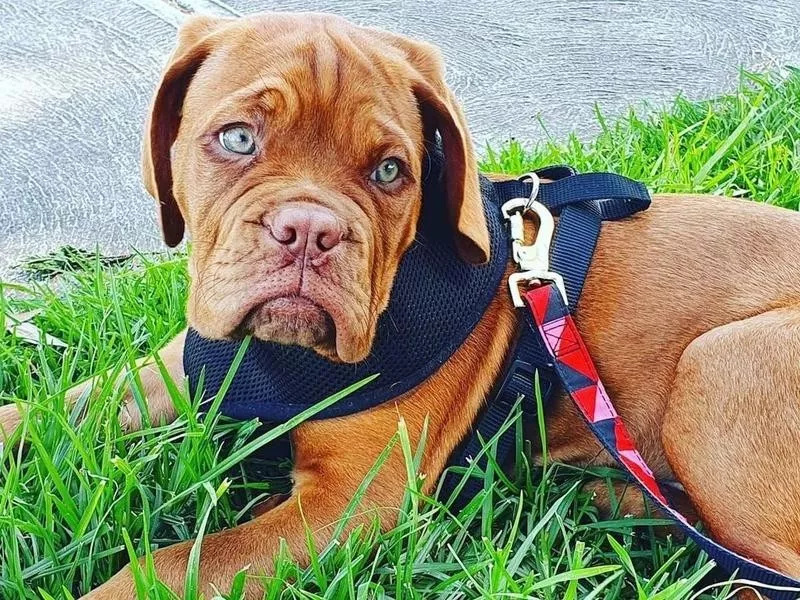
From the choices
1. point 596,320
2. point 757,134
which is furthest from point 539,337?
point 757,134

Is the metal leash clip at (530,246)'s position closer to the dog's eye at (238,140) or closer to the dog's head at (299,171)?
the dog's head at (299,171)

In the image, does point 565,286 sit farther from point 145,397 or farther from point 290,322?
point 145,397

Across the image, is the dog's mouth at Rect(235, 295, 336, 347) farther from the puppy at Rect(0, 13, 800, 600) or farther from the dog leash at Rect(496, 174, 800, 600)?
the dog leash at Rect(496, 174, 800, 600)

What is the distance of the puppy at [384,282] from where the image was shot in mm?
2168

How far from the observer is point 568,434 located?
2.72m

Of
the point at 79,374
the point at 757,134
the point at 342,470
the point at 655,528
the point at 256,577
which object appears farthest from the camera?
the point at 757,134

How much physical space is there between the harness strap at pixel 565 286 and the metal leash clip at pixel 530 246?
42 millimetres

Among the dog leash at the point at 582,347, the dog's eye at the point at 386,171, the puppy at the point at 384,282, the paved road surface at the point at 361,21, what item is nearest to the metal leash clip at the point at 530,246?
the dog leash at the point at 582,347

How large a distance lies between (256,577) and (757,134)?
3.61 metres

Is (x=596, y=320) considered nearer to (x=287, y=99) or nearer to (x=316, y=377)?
(x=316, y=377)

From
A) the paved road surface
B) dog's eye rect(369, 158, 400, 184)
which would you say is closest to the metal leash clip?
dog's eye rect(369, 158, 400, 184)

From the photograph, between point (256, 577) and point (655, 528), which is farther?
point (655, 528)

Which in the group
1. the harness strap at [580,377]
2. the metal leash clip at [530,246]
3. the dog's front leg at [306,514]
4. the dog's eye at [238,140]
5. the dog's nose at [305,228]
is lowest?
the dog's front leg at [306,514]

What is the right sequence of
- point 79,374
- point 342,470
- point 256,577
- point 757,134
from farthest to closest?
point 757,134, point 79,374, point 342,470, point 256,577
